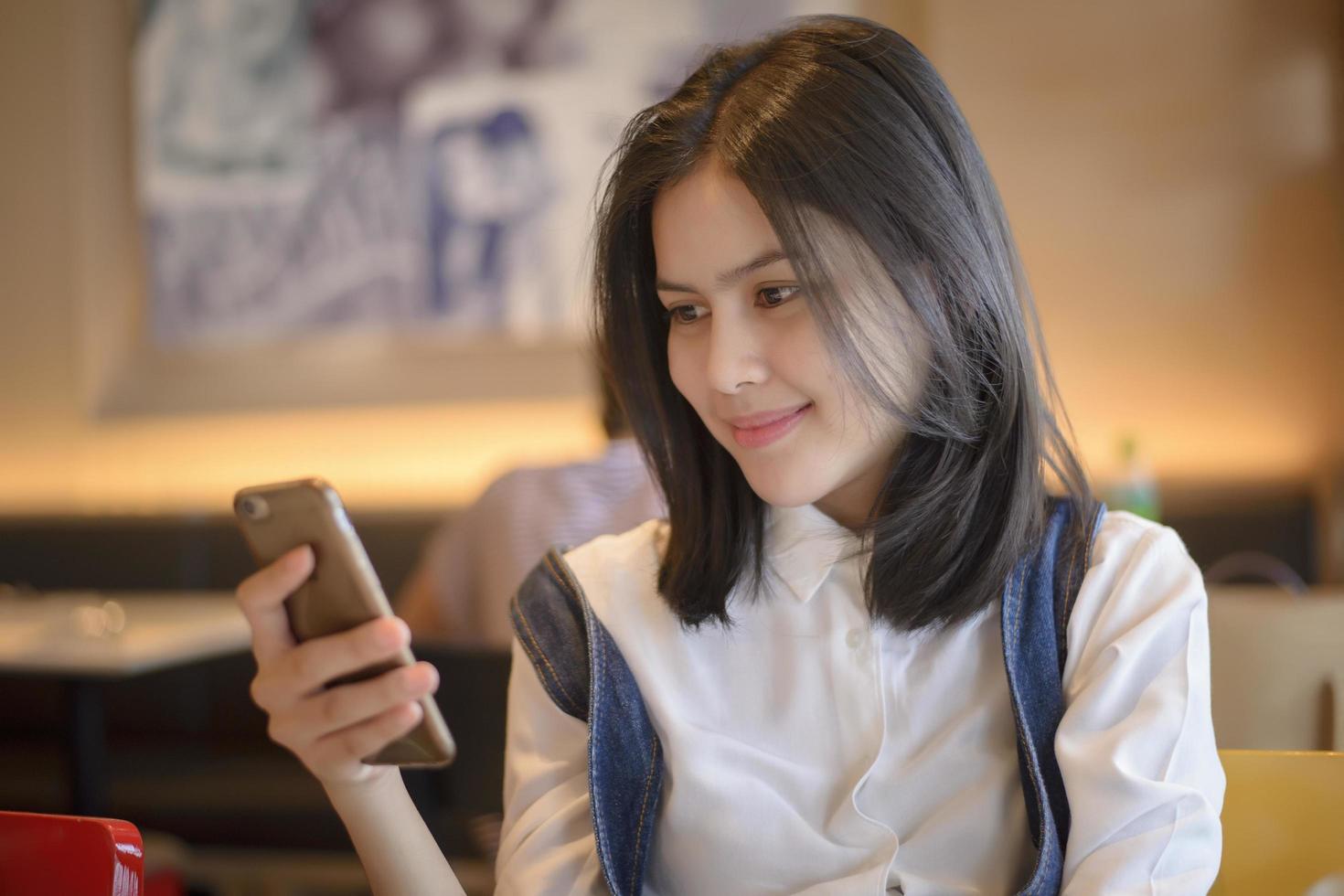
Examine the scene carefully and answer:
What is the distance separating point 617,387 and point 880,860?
54 centimetres

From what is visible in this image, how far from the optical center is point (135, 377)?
156 inches

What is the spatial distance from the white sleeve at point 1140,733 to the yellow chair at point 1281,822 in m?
0.05

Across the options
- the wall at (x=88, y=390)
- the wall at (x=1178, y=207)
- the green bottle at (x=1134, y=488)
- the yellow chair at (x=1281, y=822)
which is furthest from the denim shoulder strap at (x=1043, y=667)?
the wall at (x=88, y=390)

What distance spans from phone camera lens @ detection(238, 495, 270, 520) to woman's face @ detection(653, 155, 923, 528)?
0.39 metres

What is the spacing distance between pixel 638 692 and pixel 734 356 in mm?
336

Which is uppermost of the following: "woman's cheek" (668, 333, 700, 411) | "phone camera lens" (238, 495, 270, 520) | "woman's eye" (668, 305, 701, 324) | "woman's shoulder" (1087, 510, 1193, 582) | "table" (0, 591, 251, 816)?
"woman's eye" (668, 305, 701, 324)

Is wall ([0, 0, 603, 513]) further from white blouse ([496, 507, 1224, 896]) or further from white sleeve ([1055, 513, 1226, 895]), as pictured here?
white sleeve ([1055, 513, 1226, 895])

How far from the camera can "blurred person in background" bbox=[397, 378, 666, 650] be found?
236 centimetres

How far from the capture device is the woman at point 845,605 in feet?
3.30

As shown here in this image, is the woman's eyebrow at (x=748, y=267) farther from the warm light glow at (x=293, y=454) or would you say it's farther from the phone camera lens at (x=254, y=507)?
the warm light glow at (x=293, y=454)

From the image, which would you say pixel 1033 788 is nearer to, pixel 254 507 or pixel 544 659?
→ pixel 544 659

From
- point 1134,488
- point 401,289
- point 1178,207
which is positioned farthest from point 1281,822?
point 401,289

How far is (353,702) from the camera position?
0.89m

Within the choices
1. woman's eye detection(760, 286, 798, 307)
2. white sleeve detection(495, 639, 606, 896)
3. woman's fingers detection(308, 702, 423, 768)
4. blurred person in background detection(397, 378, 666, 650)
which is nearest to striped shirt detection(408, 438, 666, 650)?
blurred person in background detection(397, 378, 666, 650)
